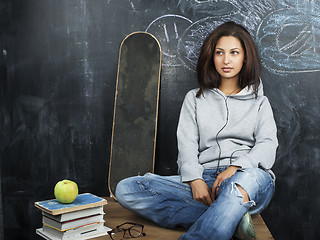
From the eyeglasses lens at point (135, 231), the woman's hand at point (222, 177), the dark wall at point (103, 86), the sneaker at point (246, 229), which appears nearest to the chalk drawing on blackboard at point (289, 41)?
the dark wall at point (103, 86)

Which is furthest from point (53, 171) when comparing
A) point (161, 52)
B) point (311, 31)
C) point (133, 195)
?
point (311, 31)

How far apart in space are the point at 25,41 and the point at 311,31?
1841 mm

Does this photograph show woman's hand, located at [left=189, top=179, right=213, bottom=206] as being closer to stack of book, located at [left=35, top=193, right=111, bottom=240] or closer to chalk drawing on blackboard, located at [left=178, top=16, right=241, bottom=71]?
stack of book, located at [left=35, top=193, right=111, bottom=240]

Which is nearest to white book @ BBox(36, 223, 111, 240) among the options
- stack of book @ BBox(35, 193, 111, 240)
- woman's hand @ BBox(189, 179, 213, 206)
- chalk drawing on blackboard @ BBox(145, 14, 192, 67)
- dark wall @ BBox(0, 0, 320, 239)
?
stack of book @ BBox(35, 193, 111, 240)

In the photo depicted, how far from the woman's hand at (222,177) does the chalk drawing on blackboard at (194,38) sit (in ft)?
2.81

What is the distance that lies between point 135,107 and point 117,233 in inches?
33.9

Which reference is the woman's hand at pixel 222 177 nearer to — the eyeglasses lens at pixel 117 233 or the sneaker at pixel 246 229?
the sneaker at pixel 246 229

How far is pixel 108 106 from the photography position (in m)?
2.51

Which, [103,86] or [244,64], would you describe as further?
[103,86]

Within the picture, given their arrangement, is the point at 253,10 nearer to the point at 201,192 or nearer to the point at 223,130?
the point at 223,130

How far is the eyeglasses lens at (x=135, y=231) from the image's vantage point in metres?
1.76

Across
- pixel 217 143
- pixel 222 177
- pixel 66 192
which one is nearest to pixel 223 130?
pixel 217 143

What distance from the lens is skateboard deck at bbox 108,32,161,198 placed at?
2.36 metres

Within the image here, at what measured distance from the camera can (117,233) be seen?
1804 mm
